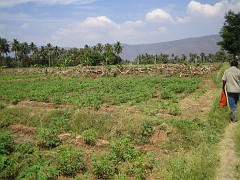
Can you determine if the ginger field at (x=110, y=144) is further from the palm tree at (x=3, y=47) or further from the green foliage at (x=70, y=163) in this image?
the palm tree at (x=3, y=47)

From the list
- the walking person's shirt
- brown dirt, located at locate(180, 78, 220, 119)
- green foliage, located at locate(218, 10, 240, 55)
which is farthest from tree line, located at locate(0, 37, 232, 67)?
the walking person's shirt

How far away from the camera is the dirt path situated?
18.6 feet

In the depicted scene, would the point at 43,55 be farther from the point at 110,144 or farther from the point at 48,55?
the point at 110,144

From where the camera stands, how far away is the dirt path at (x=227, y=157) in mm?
5657

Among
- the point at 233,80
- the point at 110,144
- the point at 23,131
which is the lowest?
the point at 23,131

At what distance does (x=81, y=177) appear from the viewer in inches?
244

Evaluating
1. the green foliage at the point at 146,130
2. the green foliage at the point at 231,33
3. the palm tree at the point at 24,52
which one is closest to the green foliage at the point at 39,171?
the green foliage at the point at 146,130

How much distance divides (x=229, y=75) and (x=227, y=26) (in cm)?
4129

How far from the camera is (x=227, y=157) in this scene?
654cm

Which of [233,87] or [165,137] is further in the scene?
[233,87]

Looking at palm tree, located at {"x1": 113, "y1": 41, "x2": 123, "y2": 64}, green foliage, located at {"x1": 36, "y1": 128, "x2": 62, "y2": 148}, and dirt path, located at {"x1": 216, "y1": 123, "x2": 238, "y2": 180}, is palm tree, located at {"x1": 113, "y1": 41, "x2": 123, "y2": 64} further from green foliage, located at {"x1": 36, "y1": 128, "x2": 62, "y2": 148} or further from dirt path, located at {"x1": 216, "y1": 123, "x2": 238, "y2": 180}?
dirt path, located at {"x1": 216, "y1": 123, "x2": 238, "y2": 180}

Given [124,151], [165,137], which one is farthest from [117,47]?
[124,151]

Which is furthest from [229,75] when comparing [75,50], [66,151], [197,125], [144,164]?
[75,50]

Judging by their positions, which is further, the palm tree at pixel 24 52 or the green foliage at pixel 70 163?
the palm tree at pixel 24 52
